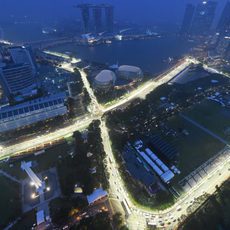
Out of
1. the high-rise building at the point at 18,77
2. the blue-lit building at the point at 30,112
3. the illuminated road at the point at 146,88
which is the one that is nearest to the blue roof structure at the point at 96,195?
the blue-lit building at the point at 30,112

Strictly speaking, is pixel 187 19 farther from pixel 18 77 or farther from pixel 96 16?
pixel 18 77

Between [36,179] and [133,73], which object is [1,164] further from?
[133,73]

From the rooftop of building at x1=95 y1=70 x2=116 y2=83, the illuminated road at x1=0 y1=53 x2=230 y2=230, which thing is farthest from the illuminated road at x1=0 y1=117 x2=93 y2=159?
the rooftop of building at x1=95 y1=70 x2=116 y2=83

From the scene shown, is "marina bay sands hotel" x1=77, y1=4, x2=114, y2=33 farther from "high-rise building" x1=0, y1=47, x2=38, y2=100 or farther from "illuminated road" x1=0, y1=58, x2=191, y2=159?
"high-rise building" x1=0, y1=47, x2=38, y2=100

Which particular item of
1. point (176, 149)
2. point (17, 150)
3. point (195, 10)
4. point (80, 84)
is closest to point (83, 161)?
point (17, 150)

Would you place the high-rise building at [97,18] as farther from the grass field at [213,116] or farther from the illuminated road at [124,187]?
the grass field at [213,116]

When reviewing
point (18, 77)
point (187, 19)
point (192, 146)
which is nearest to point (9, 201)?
point (192, 146)
